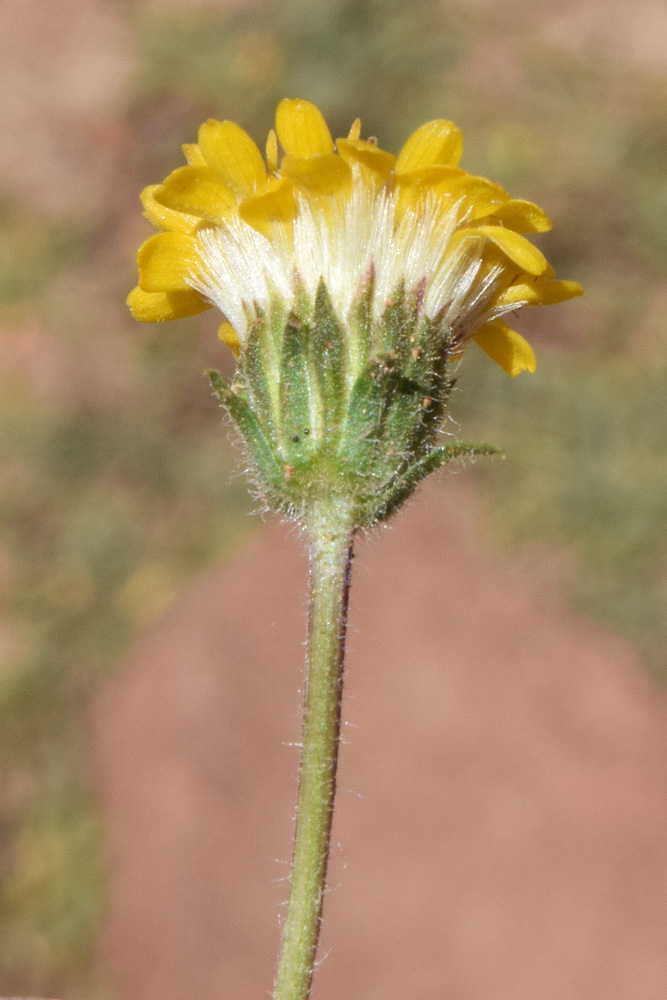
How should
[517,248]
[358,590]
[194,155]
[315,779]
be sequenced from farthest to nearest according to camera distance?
[358,590] → [194,155] → [517,248] → [315,779]

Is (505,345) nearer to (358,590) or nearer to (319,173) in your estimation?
(319,173)

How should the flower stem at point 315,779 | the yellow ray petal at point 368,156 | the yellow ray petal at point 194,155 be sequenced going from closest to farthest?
the flower stem at point 315,779 → the yellow ray petal at point 368,156 → the yellow ray petal at point 194,155

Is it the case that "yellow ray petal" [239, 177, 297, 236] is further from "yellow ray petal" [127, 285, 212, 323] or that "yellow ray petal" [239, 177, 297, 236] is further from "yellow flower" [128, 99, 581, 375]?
"yellow ray petal" [127, 285, 212, 323]

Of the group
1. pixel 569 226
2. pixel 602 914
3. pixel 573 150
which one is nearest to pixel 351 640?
pixel 602 914

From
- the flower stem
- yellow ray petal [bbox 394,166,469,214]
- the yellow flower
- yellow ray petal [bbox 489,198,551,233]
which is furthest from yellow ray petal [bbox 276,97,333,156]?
the flower stem

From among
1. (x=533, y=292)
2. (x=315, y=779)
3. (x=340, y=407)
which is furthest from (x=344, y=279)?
(x=315, y=779)

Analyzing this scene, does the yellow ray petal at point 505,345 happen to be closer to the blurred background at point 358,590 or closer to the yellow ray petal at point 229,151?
the yellow ray petal at point 229,151

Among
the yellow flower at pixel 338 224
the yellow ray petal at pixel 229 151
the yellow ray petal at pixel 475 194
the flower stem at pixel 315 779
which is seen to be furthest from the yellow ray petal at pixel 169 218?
the flower stem at pixel 315 779
